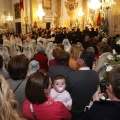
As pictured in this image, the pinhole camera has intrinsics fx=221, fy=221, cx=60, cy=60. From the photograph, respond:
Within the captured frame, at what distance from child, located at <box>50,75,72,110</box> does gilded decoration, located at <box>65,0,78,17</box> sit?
1965 cm

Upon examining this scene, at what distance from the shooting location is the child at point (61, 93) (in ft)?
11.1

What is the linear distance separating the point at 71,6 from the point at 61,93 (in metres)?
20.0

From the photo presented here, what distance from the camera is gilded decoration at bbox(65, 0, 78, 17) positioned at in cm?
2229

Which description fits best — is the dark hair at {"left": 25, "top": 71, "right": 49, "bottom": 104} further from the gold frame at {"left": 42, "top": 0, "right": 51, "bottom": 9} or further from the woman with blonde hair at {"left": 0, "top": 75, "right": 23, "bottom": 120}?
the gold frame at {"left": 42, "top": 0, "right": 51, "bottom": 9}

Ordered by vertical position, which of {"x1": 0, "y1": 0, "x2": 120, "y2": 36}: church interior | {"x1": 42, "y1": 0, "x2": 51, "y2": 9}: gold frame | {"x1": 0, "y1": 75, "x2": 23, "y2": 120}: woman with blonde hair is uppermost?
{"x1": 42, "y1": 0, "x2": 51, "y2": 9}: gold frame

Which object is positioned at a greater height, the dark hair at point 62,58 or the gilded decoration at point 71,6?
the gilded decoration at point 71,6

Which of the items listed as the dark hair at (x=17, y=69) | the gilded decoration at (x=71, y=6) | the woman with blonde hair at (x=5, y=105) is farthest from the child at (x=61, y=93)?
the gilded decoration at (x=71, y=6)

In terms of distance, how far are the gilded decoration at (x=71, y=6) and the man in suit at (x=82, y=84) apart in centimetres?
1945

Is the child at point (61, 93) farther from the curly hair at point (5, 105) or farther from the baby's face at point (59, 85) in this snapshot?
the curly hair at point (5, 105)

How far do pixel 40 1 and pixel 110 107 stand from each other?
2008cm

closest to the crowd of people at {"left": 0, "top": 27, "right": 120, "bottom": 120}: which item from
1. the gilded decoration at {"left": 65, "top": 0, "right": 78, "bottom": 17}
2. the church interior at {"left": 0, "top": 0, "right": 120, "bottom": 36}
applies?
the church interior at {"left": 0, "top": 0, "right": 120, "bottom": 36}

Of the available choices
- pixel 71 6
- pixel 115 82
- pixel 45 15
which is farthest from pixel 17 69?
pixel 71 6

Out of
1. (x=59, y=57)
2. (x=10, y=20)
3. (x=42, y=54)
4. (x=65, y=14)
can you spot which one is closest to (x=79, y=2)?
(x=65, y=14)

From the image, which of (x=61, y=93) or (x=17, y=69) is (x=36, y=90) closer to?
(x=17, y=69)
